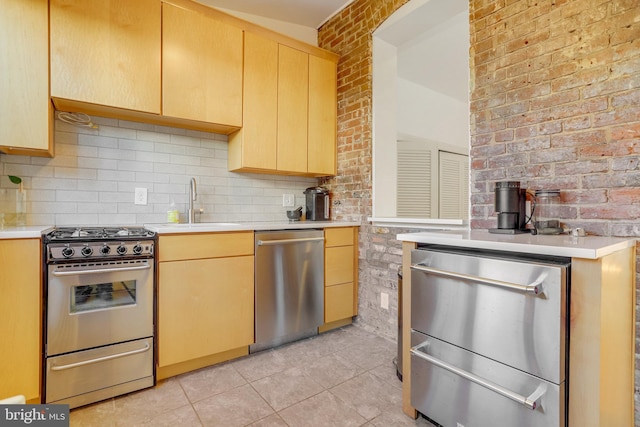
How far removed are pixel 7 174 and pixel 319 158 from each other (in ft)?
7.38

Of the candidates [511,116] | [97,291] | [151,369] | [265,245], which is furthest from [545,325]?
[97,291]

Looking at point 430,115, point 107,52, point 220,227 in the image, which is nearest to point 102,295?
point 220,227

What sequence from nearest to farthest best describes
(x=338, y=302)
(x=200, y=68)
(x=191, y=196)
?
(x=200, y=68) → (x=191, y=196) → (x=338, y=302)

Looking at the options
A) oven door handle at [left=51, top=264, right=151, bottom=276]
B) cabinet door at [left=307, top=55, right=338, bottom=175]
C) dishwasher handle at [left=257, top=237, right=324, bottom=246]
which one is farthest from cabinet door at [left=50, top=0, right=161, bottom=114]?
cabinet door at [left=307, top=55, right=338, bottom=175]

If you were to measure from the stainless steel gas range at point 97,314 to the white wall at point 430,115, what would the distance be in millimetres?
3638

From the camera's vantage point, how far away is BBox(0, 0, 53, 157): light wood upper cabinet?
175 cm

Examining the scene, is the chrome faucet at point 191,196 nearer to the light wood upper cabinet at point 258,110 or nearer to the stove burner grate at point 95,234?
the light wood upper cabinet at point 258,110

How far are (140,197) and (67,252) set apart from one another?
0.82 metres

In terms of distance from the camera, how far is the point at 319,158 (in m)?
3.02

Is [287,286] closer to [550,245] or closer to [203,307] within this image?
[203,307]

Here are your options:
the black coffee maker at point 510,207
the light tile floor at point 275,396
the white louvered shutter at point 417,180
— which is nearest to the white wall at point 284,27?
the white louvered shutter at point 417,180

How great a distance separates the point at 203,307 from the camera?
2.06m

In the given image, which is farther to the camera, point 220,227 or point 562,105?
point 220,227

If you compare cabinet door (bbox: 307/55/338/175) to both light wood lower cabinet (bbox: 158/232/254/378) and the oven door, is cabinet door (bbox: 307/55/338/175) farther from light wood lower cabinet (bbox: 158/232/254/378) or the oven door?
the oven door
